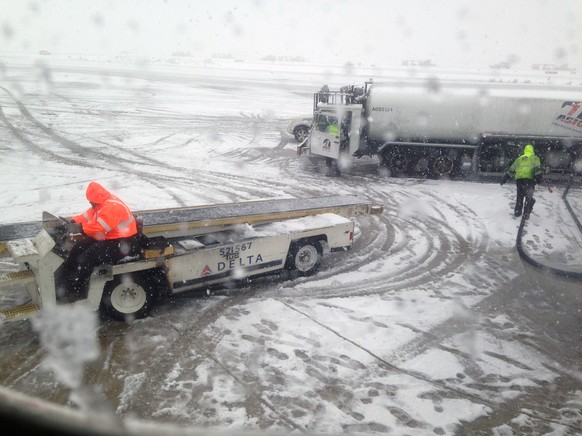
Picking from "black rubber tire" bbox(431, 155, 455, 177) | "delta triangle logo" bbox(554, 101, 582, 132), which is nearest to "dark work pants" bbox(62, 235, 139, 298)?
"black rubber tire" bbox(431, 155, 455, 177)

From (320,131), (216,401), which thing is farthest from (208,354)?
(320,131)

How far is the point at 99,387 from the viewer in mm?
5062

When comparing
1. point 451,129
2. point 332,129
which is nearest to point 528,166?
point 451,129

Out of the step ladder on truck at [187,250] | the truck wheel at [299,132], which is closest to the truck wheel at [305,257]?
the step ladder on truck at [187,250]

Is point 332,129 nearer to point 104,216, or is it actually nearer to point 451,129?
point 451,129

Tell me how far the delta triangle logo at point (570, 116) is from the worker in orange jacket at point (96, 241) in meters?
15.0

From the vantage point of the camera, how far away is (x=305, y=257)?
27.1 feet

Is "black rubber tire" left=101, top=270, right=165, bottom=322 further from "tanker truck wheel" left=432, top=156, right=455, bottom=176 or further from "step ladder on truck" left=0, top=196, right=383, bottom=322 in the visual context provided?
"tanker truck wheel" left=432, top=156, right=455, bottom=176

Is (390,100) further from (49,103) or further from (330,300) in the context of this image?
(49,103)

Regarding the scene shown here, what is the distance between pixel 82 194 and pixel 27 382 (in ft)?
26.2

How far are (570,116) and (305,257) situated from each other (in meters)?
12.2

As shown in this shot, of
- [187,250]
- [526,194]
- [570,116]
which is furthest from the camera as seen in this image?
[570,116]

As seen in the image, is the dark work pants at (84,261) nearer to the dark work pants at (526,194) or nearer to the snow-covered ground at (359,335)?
the snow-covered ground at (359,335)

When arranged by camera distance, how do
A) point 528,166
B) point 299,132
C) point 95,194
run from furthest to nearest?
point 299,132
point 528,166
point 95,194
